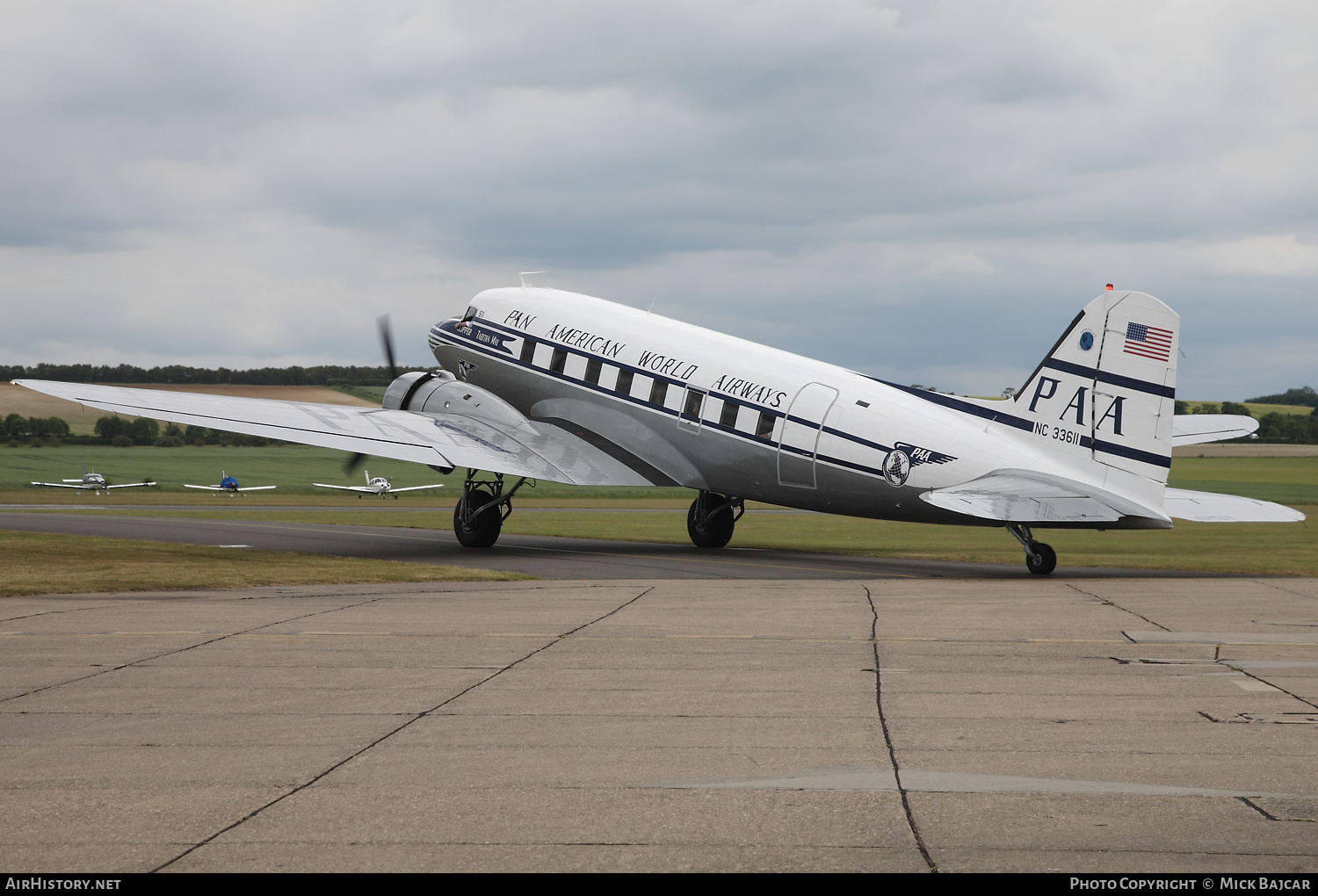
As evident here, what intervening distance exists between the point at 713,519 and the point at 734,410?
5687 millimetres

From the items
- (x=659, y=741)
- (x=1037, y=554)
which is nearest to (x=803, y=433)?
(x=1037, y=554)

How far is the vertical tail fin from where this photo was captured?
68.8 ft

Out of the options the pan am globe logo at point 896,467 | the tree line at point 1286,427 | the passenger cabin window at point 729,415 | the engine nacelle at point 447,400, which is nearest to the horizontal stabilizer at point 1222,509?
the pan am globe logo at point 896,467

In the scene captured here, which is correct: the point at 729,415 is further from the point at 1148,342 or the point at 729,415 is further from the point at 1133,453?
the point at 1148,342

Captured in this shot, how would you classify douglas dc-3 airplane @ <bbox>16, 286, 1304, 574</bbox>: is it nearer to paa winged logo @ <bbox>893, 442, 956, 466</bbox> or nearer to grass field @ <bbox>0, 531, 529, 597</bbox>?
paa winged logo @ <bbox>893, 442, 956, 466</bbox>

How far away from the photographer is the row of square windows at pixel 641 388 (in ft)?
86.9

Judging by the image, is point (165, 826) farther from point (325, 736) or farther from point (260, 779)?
point (325, 736)

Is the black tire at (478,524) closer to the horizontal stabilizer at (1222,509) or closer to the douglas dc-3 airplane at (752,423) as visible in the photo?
the douglas dc-3 airplane at (752,423)

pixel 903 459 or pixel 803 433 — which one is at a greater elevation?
pixel 803 433

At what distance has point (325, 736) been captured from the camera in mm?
9258

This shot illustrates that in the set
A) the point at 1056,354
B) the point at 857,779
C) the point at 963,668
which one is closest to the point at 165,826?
the point at 857,779

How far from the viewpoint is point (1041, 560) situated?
22.9 meters

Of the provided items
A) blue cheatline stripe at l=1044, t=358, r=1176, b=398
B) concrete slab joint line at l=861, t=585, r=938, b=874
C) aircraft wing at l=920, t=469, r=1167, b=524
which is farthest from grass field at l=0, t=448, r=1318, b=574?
concrete slab joint line at l=861, t=585, r=938, b=874

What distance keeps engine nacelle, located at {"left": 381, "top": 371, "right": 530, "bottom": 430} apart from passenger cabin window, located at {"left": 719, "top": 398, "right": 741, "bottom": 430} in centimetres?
684
